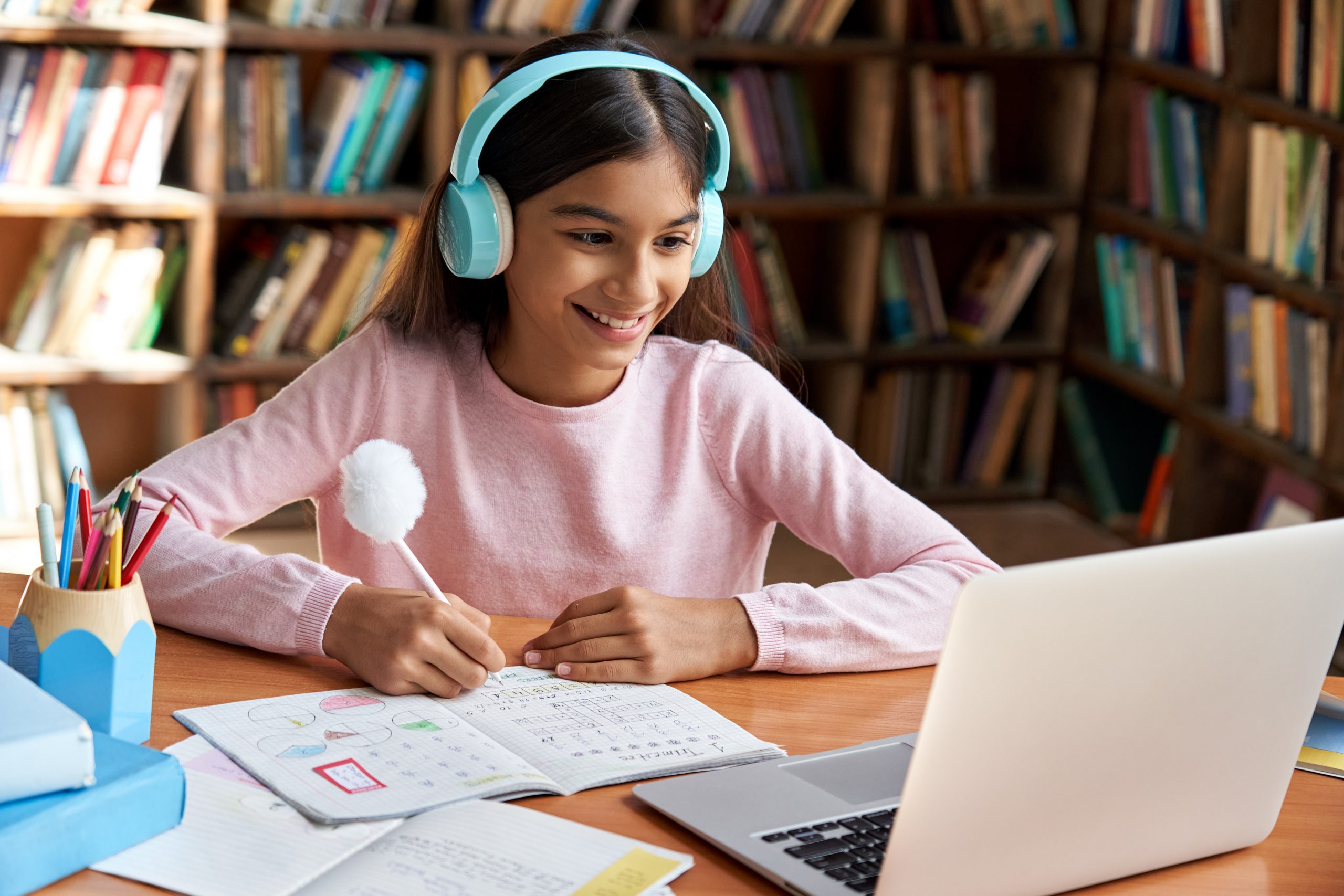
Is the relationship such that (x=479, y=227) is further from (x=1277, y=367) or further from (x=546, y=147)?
(x=1277, y=367)

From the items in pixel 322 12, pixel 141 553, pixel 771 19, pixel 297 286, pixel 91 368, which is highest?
pixel 771 19

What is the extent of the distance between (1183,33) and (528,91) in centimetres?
245

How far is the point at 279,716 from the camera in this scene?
3.32 feet

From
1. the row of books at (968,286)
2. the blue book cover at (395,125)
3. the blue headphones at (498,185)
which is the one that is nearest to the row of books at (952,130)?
the row of books at (968,286)

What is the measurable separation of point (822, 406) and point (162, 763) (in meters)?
2.90

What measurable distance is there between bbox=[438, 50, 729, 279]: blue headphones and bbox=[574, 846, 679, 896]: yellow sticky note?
647 mm

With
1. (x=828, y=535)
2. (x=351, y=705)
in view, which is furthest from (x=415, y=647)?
(x=828, y=535)

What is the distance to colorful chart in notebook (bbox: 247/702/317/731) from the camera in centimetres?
100

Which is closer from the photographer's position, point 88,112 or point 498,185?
point 498,185

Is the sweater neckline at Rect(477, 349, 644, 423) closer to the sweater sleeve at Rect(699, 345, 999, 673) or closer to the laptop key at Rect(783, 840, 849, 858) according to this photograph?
the sweater sleeve at Rect(699, 345, 999, 673)

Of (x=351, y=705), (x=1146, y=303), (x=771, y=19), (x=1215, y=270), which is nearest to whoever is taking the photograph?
(x=351, y=705)

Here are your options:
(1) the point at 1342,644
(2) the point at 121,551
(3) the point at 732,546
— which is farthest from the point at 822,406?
(2) the point at 121,551

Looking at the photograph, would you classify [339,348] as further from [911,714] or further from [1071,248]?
[1071,248]

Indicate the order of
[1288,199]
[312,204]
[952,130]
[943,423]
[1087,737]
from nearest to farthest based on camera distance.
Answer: [1087,737] → [1288,199] → [312,204] → [952,130] → [943,423]
